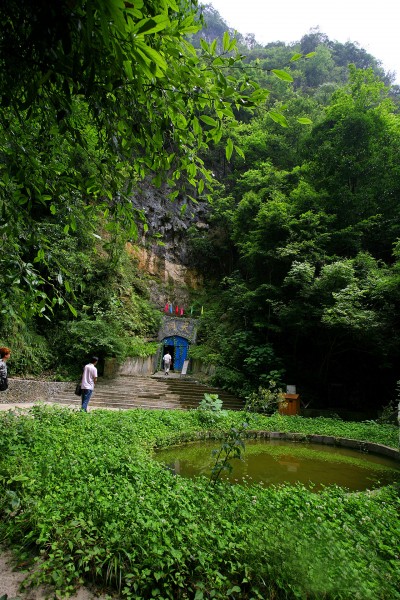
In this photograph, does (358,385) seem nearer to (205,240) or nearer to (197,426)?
(197,426)

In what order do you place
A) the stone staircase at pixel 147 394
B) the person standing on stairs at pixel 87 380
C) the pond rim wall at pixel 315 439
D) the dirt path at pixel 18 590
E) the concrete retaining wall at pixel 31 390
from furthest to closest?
1. the stone staircase at pixel 147 394
2. the concrete retaining wall at pixel 31 390
3. the person standing on stairs at pixel 87 380
4. the pond rim wall at pixel 315 439
5. the dirt path at pixel 18 590

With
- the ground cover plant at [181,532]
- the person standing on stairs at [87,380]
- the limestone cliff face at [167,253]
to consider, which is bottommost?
the ground cover plant at [181,532]

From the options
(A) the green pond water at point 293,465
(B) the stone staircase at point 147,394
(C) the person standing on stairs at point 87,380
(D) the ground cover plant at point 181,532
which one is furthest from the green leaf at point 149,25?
(B) the stone staircase at point 147,394

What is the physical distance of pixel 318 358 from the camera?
50.9 ft

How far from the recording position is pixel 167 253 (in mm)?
25016

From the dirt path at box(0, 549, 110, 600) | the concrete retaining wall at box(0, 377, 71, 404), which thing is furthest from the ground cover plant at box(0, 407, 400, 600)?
the concrete retaining wall at box(0, 377, 71, 404)

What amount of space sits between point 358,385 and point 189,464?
12.1 meters

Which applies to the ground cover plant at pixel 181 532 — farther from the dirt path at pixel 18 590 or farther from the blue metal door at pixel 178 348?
the blue metal door at pixel 178 348

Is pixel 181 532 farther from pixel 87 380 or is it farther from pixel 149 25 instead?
pixel 87 380

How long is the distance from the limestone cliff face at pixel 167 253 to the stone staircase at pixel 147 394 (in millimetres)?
8700

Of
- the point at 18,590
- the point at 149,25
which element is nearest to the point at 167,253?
the point at 18,590

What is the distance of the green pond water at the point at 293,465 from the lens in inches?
228

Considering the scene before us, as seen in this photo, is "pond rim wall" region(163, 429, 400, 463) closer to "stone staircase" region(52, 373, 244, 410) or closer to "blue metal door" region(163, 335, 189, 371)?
"stone staircase" region(52, 373, 244, 410)

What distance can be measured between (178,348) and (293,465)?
1569cm
